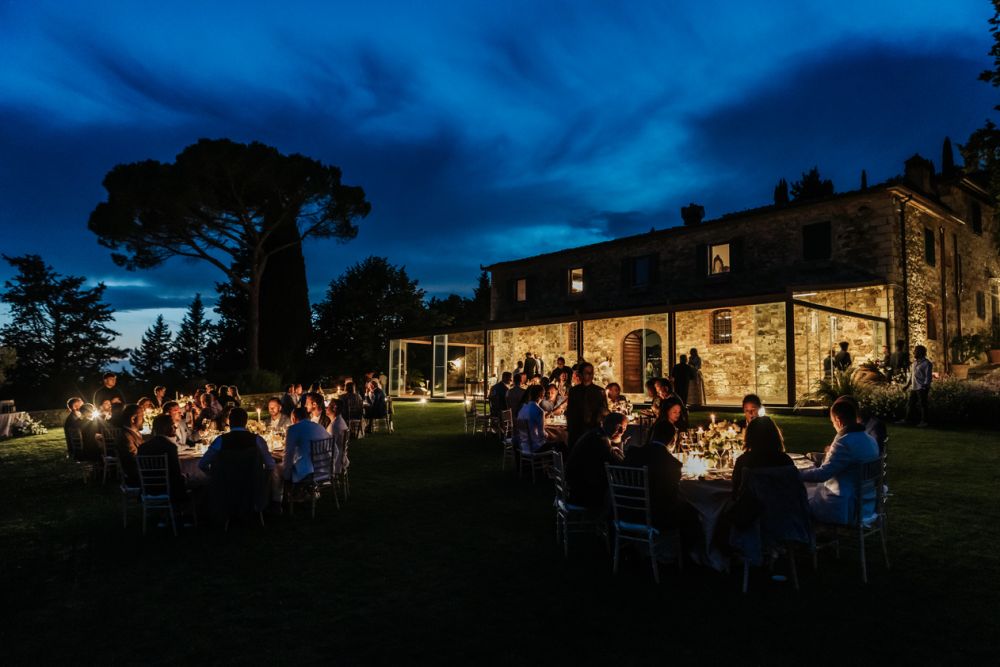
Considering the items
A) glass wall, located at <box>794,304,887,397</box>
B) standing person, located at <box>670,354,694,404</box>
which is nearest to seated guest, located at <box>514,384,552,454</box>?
standing person, located at <box>670,354,694,404</box>

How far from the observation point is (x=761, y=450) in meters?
4.19

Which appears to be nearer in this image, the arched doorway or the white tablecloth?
the white tablecloth

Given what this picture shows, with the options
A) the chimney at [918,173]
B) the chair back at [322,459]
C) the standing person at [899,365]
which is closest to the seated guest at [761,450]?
the chair back at [322,459]

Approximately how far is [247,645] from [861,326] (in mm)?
18426

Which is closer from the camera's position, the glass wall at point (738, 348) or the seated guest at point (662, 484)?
the seated guest at point (662, 484)

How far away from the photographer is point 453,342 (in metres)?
25.9

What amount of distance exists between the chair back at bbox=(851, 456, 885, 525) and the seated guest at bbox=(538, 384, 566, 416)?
5281 mm

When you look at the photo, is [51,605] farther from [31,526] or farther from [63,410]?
[63,410]

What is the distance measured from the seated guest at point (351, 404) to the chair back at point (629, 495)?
336 inches

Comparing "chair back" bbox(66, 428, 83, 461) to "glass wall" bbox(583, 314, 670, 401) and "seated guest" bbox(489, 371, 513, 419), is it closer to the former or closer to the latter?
"seated guest" bbox(489, 371, 513, 419)

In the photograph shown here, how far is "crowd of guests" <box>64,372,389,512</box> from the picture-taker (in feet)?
19.3

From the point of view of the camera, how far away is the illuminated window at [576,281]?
80.9 ft

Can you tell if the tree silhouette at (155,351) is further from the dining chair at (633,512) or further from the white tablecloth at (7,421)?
the dining chair at (633,512)

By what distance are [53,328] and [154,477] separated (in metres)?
22.2
